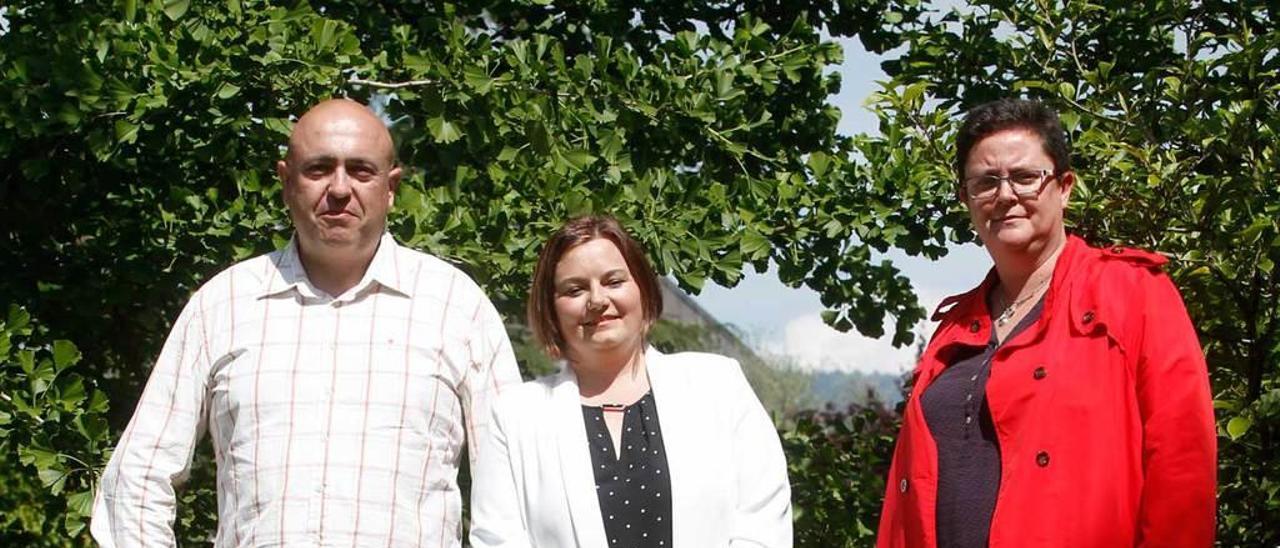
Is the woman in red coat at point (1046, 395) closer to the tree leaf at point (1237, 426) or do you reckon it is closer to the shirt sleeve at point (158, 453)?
the tree leaf at point (1237, 426)

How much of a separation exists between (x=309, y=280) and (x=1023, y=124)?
4.78 feet

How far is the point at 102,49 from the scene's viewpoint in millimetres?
4922

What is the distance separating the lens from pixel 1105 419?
3.15 meters

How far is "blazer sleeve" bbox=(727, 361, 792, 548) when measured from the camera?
3309mm

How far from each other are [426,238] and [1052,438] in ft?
7.02

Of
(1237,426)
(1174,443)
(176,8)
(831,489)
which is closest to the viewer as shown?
(1174,443)

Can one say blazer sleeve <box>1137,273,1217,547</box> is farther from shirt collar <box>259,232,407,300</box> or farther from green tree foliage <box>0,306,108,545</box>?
green tree foliage <box>0,306,108,545</box>

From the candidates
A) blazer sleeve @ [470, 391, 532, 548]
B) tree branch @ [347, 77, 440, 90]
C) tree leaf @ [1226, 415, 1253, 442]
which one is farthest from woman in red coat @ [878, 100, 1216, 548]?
tree branch @ [347, 77, 440, 90]

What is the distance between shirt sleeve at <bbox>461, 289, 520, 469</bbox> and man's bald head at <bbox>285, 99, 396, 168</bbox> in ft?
1.27

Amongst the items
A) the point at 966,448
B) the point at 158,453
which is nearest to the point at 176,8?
the point at 158,453

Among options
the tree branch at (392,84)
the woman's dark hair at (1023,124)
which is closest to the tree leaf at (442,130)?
the tree branch at (392,84)

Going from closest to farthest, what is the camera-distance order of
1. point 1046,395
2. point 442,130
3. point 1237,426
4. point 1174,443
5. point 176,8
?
1. point 1174,443
2. point 1046,395
3. point 1237,426
4. point 176,8
5. point 442,130

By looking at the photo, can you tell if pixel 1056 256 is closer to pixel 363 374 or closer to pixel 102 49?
pixel 363 374

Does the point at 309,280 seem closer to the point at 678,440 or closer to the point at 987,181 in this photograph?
the point at 678,440
